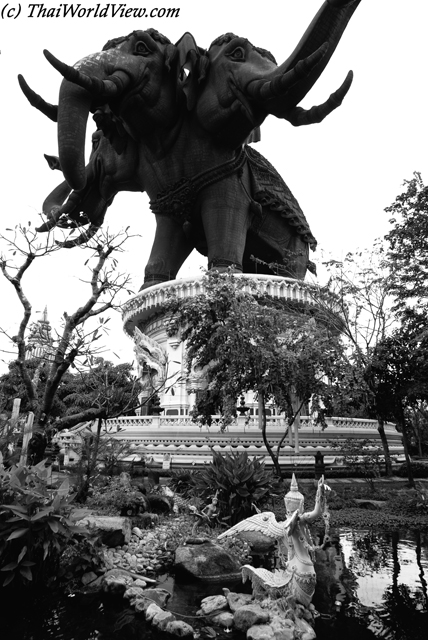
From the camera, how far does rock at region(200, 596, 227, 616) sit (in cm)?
476

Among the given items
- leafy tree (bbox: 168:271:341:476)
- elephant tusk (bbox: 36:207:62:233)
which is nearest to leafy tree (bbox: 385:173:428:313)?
leafy tree (bbox: 168:271:341:476)

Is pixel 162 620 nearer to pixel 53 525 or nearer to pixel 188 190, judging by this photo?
pixel 53 525

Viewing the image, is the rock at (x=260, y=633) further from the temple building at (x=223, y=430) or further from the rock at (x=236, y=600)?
the temple building at (x=223, y=430)

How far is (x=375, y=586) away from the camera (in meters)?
5.67

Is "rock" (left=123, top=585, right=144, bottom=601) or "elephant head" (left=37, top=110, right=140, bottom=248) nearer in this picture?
"rock" (left=123, top=585, right=144, bottom=601)

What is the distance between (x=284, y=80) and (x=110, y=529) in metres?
15.9

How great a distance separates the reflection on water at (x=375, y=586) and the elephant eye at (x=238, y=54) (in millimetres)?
20295

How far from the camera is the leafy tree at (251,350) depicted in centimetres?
1312

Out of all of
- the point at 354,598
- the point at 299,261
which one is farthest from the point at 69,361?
the point at 299,261

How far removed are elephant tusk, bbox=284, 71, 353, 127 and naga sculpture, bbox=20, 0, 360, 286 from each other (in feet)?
0.13

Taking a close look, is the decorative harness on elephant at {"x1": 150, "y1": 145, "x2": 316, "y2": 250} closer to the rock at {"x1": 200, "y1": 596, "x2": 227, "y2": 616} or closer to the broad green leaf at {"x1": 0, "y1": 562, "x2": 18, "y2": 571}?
the broad green leaf at {"x1": 0, "y1": 562, "x2": 18, "y2": 571}

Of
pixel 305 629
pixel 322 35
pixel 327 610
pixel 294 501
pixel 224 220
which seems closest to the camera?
pixel 305 629

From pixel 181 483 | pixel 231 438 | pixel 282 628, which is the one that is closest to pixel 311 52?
pixel 231 438

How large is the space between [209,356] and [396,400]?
5.36 meters
